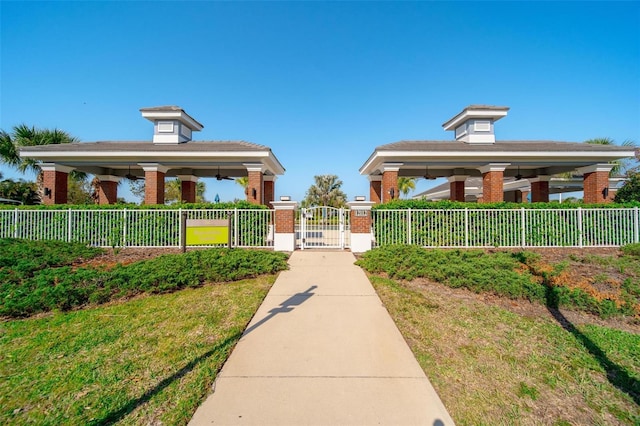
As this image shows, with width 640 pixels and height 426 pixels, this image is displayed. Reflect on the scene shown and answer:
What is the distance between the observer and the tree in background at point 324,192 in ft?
147

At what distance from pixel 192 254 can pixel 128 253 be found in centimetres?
391

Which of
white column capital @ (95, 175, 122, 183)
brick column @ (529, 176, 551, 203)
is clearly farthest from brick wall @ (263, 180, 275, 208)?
brick column @ (529, 176, 551, 203)

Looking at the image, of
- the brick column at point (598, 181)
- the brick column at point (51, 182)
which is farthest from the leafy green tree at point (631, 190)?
the brick column at point (51, 182)

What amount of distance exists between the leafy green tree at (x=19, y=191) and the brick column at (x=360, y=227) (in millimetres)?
26345

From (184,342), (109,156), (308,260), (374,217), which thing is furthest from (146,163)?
(184,342)

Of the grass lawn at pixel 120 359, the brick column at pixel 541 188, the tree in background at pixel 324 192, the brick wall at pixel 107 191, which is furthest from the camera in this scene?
the tree in background at pixel 324 192

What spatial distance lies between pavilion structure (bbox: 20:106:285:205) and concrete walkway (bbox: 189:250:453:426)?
33.9ft

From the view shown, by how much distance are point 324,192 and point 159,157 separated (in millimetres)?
32621

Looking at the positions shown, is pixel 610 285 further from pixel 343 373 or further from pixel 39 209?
pixel 39 209

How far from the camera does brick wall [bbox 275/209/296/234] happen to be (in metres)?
10.8

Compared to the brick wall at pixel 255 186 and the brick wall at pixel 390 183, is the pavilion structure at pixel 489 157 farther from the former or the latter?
the brick wall at pixel 255 186

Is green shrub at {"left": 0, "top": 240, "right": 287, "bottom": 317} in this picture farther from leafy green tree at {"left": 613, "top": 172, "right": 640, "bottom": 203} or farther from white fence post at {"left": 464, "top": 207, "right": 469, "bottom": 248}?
leafy green tree at {"left": 613, "top": 172, "right": 640, "bottom": 203}

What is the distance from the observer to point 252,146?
48.1 ft

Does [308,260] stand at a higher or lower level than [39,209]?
lower
